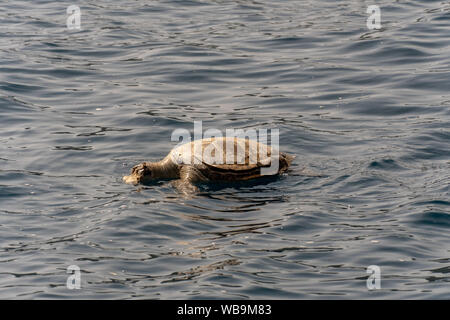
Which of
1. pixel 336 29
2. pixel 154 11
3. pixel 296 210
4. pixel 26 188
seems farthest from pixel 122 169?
pixel 154 11

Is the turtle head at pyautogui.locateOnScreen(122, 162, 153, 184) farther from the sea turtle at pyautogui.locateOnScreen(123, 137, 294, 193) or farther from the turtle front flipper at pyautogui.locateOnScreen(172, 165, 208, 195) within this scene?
the turtle front flipper at pyautogui.locateOnScreen(172, 165, 208, 195)

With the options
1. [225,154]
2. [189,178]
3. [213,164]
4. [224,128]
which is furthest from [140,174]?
[224,128]

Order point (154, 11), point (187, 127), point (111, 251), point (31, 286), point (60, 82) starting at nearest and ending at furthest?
1. point (31, 286)
2. point (111, 251)
3. point (187, 127)
4. point (60, 82)
5. point (154, 11)

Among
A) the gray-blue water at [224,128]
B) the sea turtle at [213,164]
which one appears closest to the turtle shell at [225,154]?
the sea turtle at [213,164]

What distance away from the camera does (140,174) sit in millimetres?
10672

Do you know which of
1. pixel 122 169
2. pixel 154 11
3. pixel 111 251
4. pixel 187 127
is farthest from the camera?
pixel 154 11

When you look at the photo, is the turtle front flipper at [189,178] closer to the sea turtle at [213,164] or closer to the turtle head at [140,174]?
the sea turtle at [213,164]

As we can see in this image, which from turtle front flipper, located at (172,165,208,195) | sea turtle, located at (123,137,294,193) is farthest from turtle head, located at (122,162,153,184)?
turtle front flipper, located at (172,165,208,195)

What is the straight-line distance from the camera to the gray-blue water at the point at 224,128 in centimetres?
802

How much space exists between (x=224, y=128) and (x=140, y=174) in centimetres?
235

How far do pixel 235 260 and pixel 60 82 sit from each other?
26.6 ft

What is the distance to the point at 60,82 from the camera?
1532 cm

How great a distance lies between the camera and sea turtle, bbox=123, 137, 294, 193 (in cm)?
1067
